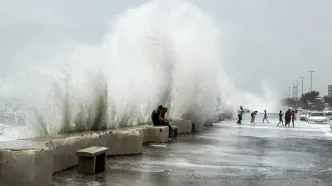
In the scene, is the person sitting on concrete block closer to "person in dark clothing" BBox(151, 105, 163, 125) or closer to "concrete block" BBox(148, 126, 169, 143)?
"person in dark clothing" BBox(151, 105, 163, 125)

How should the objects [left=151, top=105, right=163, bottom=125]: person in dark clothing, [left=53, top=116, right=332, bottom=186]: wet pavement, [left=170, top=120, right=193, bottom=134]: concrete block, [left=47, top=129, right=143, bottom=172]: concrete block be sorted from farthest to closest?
[left=170, top=120, right=193, bottom=134]: concrete block, [left=151, top=105, right=163, bottom=125]: person in dark clothing, [left=47, top=129, right=143, bottom=172]: concrete block, [left=53, top=116, right=332, bottom=186]: wet pavement

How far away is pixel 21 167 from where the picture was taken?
5848 mm

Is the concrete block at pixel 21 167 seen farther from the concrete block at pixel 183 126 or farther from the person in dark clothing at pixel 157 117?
the concrete block at pixel 183 126

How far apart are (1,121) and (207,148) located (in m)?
12.2

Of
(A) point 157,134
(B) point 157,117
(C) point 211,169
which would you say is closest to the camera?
(C) point 211,169

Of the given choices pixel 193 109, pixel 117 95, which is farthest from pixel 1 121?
pixel 193 109

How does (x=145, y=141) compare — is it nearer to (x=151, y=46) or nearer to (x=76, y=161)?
(x=76, y=161)

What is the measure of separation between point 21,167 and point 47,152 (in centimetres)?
53

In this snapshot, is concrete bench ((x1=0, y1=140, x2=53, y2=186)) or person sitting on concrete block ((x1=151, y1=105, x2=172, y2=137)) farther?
person sitting on concrete block ((x1=151, y1=105, x2=172, y2=137))

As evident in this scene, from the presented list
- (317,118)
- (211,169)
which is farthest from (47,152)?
(317,118)

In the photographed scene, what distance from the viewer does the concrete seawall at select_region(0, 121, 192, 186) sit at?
19.1 ft

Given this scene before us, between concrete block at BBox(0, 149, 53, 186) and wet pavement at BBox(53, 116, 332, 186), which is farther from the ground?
concrete block at BBox(0, 149, 53, 186)

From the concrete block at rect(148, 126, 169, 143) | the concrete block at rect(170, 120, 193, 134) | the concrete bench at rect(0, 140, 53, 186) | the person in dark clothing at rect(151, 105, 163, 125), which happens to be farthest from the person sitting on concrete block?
the concrete bench at rect(0, 140, 53, 186)

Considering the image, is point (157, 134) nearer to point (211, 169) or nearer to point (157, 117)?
point (157, 117)
